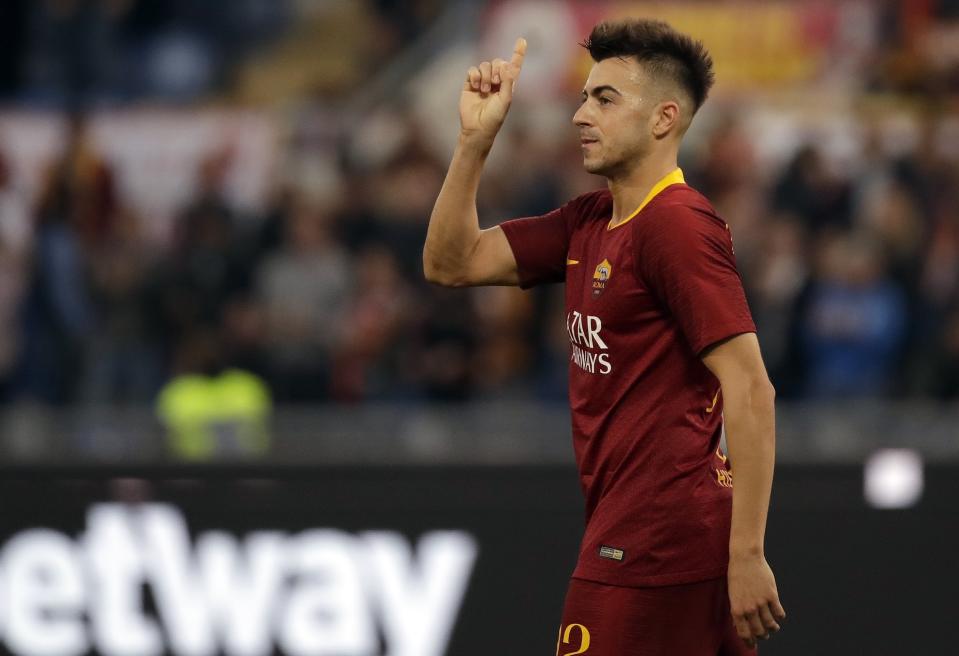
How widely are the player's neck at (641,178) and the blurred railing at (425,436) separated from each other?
238cm

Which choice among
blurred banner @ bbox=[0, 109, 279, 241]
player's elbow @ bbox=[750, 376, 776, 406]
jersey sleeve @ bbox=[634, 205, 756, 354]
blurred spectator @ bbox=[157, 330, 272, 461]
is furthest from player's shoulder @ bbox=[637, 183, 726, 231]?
blurred banner @ bbox=[0, 109, 279, 241]

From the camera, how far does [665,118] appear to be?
3.71m

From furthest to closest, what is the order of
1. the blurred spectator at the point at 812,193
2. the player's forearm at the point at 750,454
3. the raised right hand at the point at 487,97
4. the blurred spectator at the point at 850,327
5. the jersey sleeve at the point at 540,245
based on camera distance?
the blurred spectator at the point at 812,193 < the blurred spectator at the point at 850,327 < the jersey sleeve at the point at 540,245 < the raised right hand at the point at 487,97 < the player's forearm at the point at 750,454

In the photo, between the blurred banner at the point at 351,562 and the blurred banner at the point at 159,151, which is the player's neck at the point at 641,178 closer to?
the blurred banner at the point at 351,562

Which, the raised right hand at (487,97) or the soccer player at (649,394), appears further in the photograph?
the raised right hand at (487,97)

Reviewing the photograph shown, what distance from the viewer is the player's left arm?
346 cm

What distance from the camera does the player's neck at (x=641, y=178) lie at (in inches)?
146

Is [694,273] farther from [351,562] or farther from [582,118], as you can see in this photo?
[351,562]

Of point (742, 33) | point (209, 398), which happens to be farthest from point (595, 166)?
point (742, 33)

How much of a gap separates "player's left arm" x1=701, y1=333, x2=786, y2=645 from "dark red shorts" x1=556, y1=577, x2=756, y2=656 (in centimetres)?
16

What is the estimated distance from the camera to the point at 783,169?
31.0 feet

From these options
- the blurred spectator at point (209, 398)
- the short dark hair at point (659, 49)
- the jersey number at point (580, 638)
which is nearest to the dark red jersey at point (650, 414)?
the jersey number at point (580, 638)

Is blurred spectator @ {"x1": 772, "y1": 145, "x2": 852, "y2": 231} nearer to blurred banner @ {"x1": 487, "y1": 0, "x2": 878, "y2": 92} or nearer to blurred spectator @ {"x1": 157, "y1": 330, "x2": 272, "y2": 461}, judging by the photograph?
blurred banner @ {"x1": 487, "y1": 0, "x2": 878, "y2": 92}

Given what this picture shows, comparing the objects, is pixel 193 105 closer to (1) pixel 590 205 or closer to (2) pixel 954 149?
(2) pixel 954 149
